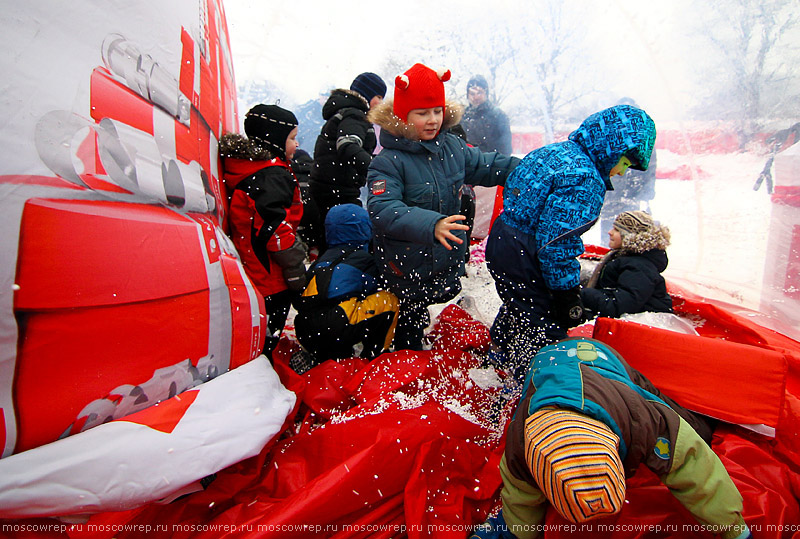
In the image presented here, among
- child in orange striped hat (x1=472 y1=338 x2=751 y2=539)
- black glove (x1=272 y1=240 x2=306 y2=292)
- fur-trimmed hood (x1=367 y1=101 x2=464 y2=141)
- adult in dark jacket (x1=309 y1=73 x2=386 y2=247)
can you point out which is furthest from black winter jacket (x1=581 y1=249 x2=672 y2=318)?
adult in dark jacket (x1=309 y1=73 x2=386 y2=247)

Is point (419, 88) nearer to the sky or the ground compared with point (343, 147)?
nearer to the sky

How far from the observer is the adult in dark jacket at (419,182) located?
5.64ft

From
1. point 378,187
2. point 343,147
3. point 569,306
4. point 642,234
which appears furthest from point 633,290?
point 343,147

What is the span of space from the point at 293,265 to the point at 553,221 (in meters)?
1.24

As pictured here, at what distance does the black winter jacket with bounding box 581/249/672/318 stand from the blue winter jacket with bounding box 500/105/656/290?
0.53 m

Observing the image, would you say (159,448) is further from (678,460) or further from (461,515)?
(678,460)

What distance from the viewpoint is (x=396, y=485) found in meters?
1.34

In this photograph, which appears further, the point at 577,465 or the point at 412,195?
the point at 412,195

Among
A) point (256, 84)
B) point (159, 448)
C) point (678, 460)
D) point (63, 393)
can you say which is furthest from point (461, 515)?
point (256, 84)

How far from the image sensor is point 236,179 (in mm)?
2037

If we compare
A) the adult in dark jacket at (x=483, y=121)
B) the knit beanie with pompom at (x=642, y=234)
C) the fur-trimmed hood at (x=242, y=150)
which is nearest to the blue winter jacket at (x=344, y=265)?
the fur-trimmed hood at (x=242, y=150)

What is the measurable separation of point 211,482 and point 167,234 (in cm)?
80

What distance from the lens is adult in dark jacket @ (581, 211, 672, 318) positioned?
7.12 ft

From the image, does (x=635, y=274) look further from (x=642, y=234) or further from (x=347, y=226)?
(x=347, y=226)
